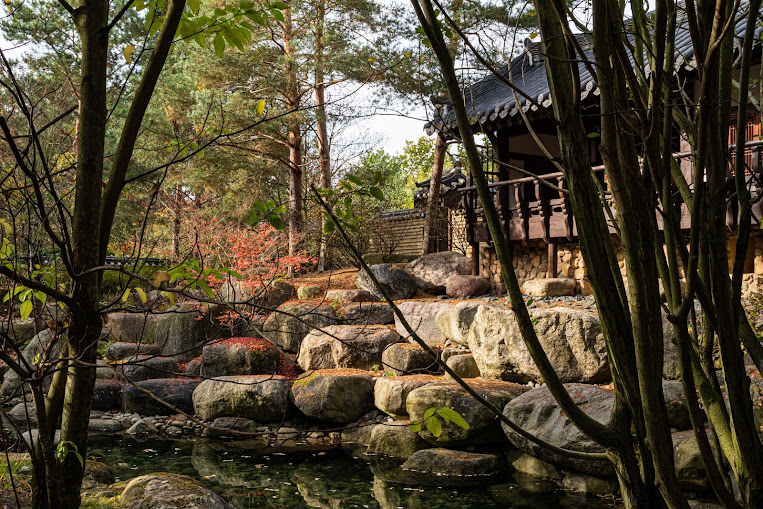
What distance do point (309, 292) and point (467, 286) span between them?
353cm

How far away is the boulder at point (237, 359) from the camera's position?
11109 millimetres

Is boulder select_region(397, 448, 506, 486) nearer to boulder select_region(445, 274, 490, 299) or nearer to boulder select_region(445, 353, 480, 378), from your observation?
boulder select_region(445, 353, 480, 378)

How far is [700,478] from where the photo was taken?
5.37m

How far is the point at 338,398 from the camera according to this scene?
891 cm

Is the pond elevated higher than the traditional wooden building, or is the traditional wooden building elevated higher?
the traditional wooden building

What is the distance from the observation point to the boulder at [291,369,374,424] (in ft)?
29.2

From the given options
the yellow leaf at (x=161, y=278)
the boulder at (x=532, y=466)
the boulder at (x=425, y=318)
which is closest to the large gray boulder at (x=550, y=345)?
the boulder at (x=532, y=466)

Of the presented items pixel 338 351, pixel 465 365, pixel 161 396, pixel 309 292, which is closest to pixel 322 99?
pixel 309 292

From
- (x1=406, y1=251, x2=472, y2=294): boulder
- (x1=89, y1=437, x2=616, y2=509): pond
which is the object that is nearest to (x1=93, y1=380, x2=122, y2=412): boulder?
(x1=89, y1=437, x2=616, y2=509): pond

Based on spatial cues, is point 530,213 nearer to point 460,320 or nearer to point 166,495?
point 460,320

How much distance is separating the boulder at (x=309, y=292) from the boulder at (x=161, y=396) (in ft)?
12.3

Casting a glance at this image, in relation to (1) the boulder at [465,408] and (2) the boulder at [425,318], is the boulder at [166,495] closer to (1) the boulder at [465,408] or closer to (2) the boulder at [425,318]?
(1) the boulder at [465,408]

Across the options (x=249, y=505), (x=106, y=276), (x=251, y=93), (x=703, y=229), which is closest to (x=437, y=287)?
(x=251, y=93)

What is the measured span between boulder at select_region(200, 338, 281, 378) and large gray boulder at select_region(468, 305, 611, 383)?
162 inches
